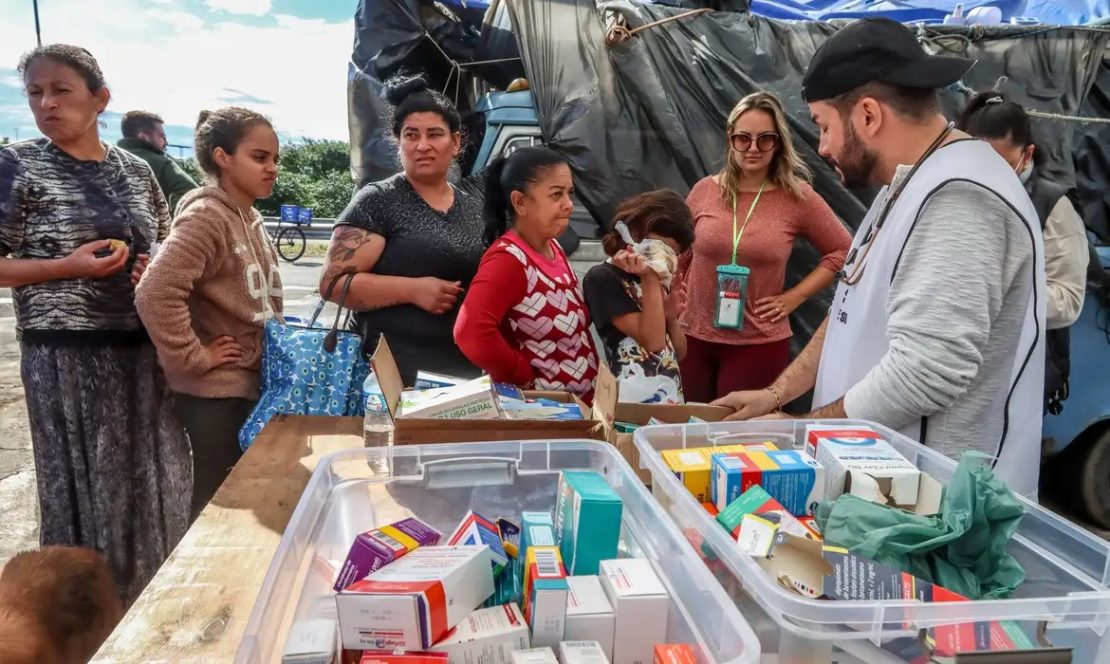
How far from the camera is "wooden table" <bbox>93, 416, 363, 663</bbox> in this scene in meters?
0.93

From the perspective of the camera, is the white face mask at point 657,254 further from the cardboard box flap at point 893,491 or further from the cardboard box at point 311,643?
the cardboard box at point 311,643

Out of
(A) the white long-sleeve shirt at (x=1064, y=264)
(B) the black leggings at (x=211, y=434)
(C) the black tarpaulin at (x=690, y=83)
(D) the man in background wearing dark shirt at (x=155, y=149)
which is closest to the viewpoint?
(B) the black leggings at (x=211, y=434)

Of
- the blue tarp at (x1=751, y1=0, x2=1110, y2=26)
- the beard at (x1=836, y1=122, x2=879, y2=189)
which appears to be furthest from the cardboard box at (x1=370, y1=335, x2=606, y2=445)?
the blue tarp at (x1=751, y1=0, x2=1110, y2=26)

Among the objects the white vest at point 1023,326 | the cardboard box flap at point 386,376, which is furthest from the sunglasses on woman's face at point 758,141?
the cardboard box flap at point 386,376

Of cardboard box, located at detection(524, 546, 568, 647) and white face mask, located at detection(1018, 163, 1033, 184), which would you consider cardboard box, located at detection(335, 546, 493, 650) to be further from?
white face mask, located at detection(1018, 163, 1033, 184)

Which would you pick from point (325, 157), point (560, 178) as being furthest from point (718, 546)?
point (325, 157)

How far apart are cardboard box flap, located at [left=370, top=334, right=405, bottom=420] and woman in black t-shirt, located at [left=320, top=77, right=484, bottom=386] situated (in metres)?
0.63

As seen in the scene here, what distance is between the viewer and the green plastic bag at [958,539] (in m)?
0.82

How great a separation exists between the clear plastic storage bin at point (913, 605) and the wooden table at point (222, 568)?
671 mm

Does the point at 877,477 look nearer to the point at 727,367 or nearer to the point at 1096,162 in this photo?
the point at 727,367

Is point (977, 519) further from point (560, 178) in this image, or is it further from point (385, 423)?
point (560, 178)

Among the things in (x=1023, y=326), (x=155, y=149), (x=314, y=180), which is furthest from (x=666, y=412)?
(x=314, y=180)

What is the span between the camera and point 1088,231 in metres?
3.32

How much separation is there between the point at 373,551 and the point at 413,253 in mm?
1384
